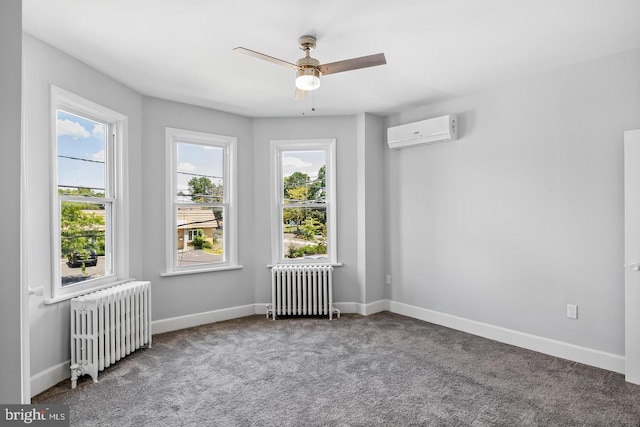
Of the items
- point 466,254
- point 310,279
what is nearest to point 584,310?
point 466,254

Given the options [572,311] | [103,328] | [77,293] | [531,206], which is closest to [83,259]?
[77,293]

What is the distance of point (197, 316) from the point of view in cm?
456

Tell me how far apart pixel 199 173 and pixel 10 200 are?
4.05 meters

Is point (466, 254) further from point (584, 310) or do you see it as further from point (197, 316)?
point (197, 316)

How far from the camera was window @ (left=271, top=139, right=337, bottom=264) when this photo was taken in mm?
5102

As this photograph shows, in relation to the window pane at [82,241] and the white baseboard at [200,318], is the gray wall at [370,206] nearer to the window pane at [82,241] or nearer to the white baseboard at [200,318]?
the white baseboard at [200,318]

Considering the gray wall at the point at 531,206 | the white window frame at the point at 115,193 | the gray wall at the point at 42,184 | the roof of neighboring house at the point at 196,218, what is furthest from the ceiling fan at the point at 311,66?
the roof of neighboring house at the point at 196,218

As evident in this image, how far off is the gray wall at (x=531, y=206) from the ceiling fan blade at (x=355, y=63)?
194cm

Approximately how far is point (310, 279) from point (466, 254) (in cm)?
184

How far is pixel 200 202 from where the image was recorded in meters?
4.69

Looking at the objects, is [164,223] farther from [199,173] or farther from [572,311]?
[572,311]

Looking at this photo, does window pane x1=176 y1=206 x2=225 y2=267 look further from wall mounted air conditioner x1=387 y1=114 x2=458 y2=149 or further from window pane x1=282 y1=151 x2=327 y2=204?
wall mounted air conditioner x1=387 y1=114 x2=458 y2=149

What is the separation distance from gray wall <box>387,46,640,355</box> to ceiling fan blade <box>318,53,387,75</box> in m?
1.94

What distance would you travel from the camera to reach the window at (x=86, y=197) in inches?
126
